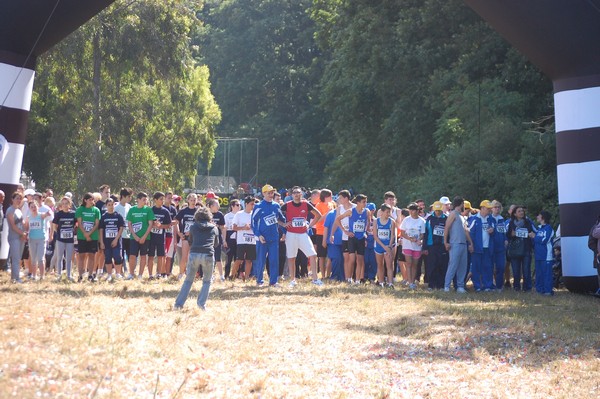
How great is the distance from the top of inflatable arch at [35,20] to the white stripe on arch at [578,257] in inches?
396

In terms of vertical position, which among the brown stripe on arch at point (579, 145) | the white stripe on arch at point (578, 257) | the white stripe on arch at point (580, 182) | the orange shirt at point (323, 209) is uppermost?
the brown stripe on arch at point (579, 145)

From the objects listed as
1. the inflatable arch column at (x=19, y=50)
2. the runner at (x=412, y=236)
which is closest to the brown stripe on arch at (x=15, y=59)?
the inflatable arch column at (x=19, y=50)

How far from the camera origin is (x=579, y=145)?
1762cm

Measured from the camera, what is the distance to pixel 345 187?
41.4 m

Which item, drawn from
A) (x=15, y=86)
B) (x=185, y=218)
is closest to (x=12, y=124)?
(x=15, y=86)

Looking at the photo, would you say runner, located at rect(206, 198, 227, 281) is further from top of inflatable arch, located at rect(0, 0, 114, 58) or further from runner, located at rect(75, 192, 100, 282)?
top of inflatable arch, located at rect(0, 0, 114, 58)

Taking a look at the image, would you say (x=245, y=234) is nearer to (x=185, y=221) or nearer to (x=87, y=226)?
(x=185, y=221)

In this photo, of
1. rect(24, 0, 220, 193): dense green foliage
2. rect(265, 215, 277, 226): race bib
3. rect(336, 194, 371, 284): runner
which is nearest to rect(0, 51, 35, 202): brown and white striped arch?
rect(265, 215, 277, 226): race bib

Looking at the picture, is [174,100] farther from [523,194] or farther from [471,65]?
[523,194]

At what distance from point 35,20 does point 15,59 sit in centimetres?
85

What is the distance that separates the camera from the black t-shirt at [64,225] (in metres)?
17.7

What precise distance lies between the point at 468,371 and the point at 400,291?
7369 millimetres

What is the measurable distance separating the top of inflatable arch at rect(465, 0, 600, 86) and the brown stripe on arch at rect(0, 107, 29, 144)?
899cm

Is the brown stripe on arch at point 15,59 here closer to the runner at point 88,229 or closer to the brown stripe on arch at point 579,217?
the runner at point 88,229
